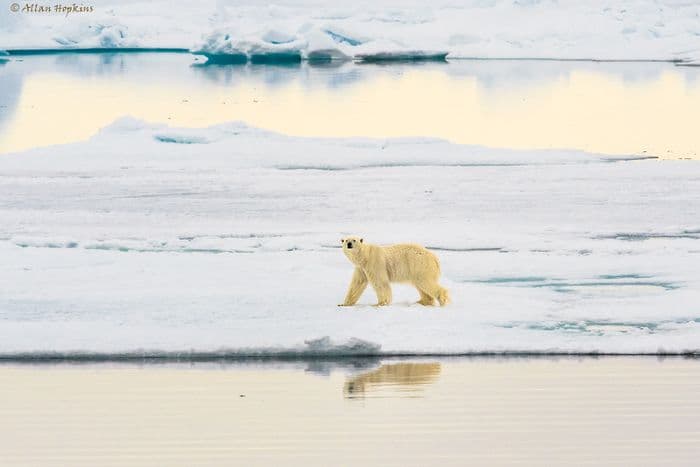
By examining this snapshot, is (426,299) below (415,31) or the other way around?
below

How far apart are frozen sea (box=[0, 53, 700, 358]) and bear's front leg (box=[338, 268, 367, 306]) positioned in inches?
5.3

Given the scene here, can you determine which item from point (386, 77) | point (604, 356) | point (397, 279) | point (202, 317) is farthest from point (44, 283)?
point (386, 77)

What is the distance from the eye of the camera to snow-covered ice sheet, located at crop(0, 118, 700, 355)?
6805 mm

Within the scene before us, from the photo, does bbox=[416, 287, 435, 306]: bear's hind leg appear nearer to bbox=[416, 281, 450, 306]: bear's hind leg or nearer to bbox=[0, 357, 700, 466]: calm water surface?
bbox=[416, 281, 450, 306]: bear's hind leg

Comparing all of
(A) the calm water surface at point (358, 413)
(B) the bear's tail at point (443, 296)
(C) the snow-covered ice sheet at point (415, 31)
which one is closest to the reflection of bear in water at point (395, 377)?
(A) the calm water surface at point (358, 413)

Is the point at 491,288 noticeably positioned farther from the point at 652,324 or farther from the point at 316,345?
the point at 316,345

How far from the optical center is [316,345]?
21.3ft

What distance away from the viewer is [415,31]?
57.2 m

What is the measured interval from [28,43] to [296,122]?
129 feet

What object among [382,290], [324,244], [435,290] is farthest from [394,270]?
[324,244]

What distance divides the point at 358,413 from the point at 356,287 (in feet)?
6.80

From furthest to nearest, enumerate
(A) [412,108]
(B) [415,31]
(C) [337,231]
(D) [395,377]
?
(B) [415,31] → (A) [412,108] → (C) [337,231] → (D) [395,377]

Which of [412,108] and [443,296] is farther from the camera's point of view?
[412,108]

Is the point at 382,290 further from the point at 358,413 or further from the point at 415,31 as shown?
the point at 415,31
